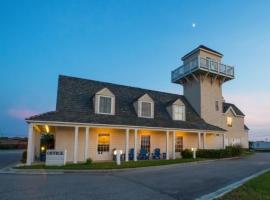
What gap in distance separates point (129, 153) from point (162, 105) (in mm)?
7248

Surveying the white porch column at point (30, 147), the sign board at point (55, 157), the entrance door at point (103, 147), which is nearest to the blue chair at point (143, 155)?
the entrance door at point (103, 147)

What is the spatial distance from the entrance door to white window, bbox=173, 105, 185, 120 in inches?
300

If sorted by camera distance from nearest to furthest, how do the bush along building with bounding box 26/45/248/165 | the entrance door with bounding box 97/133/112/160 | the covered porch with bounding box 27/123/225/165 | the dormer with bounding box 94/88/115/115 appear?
the covered porch with bounding box 27/123/225/165 < the bush along building with bounding box 26/45/248/165 < the entrance door with bounding box 97/133/112/160 < the dormer with bounding box 94/88/115/115

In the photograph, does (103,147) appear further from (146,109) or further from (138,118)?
(146,109)

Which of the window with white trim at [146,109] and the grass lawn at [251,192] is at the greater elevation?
the window with white trim at [146,109]

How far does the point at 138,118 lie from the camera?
21031 mm

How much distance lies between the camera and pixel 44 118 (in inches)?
628

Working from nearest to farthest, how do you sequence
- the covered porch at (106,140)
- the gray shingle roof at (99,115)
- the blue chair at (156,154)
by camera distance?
the covered porch at (106,140) → the gray shingle roof at (99,115) → the blue chair at (156,154)

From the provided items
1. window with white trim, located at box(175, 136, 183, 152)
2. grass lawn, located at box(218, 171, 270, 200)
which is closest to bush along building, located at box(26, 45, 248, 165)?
window with white trim, located at box(175, 136, 183, 152)

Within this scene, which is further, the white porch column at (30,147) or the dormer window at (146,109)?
the dormer window at (146,109)

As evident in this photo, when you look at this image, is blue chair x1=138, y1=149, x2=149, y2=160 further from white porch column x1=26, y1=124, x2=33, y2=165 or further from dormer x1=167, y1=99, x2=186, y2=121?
white porch column x1=26, y1=124, x2=33, y2=165

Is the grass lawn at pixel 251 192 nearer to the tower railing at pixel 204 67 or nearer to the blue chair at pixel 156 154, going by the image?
the blue chair at pixel 156 154

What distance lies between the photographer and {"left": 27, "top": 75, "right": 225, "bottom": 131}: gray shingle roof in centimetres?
1773

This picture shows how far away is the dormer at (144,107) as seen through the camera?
21.7 m
